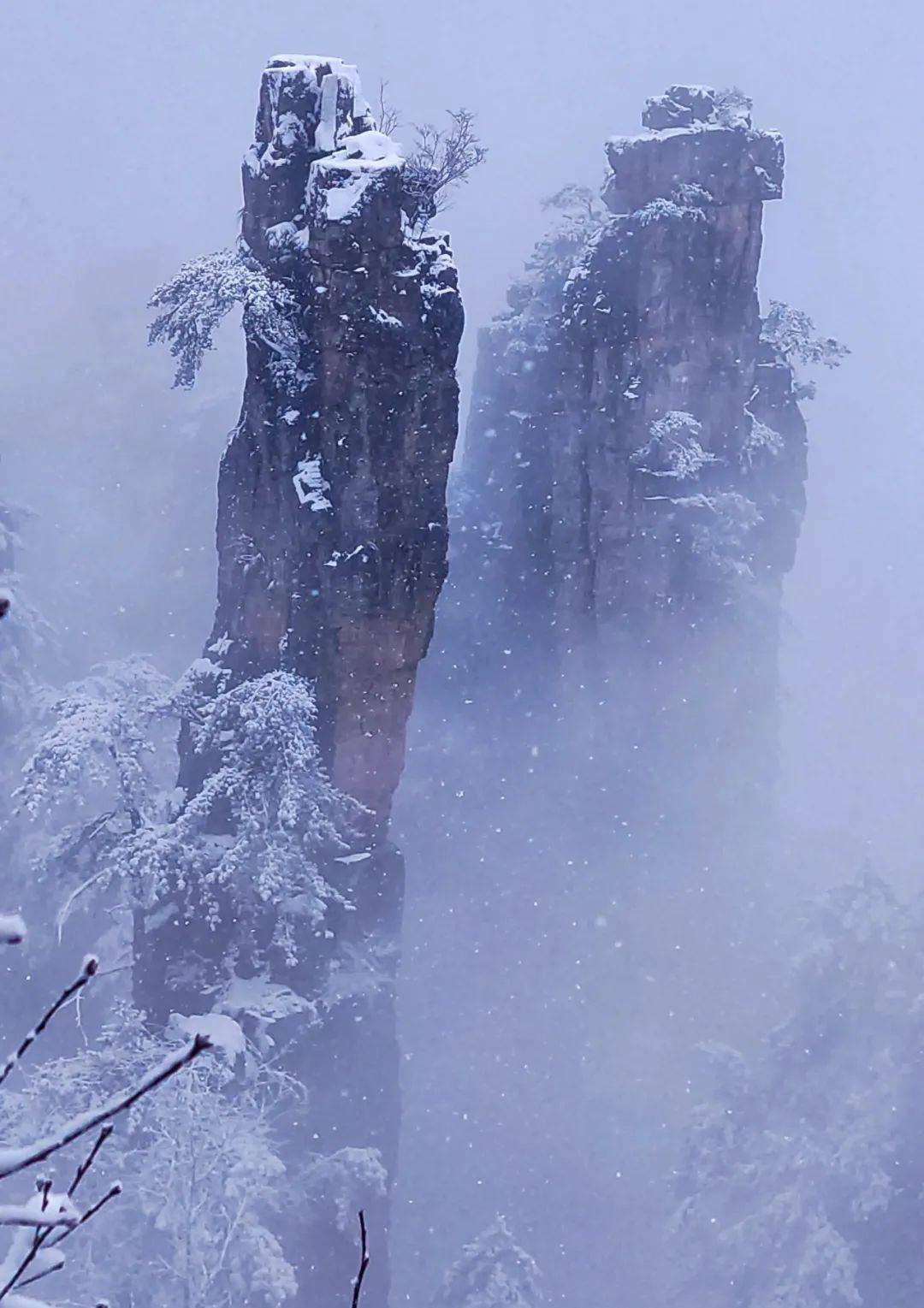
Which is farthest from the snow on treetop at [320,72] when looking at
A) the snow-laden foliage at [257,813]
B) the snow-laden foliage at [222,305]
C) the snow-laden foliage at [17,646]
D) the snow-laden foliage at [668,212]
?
the snow-laden foliage at [17,646]

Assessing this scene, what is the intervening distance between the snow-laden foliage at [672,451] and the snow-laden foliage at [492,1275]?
463 inches

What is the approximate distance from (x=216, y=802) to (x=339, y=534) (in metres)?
3.32

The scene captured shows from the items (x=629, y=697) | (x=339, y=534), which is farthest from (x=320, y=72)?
(x=629, y=697)

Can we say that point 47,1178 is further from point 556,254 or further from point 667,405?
point 556,254

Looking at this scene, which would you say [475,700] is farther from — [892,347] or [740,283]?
[892,347]

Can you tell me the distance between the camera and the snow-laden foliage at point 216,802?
40.9ft

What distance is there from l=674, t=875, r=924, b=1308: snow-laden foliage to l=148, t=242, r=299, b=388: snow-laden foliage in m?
12.5

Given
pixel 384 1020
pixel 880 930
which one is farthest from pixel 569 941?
pixel 384 1020

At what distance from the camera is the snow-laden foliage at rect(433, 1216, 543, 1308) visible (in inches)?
619

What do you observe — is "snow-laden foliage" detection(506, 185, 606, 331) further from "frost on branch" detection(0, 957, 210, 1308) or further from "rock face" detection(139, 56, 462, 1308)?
"frost on branch" detection(0, 957, 210, 1308)

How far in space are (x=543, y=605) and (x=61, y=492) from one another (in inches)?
683

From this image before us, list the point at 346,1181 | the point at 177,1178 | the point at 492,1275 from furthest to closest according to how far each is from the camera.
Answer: the point at 492,1275, the point at 346,1181, the point at 177,1178

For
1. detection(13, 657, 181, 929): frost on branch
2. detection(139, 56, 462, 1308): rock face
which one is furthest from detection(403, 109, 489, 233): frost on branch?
detection(13, 657, 181, 929): frost on branch

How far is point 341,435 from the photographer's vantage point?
40.8 ft
